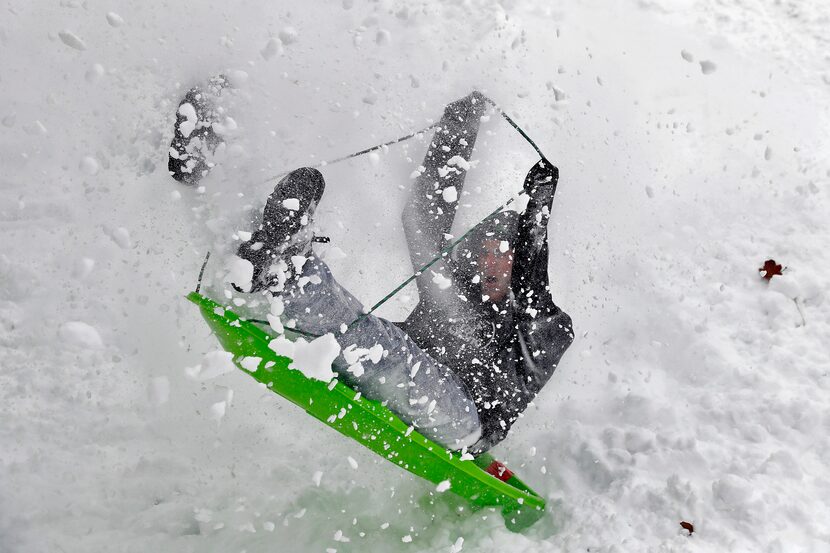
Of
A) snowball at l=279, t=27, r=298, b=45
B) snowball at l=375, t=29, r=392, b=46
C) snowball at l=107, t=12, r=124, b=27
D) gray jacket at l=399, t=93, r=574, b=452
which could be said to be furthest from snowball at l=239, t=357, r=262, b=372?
snowball at l=375, t=29, r=392, b=46

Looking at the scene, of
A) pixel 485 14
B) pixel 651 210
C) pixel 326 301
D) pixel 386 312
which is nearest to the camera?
pixel 326 301

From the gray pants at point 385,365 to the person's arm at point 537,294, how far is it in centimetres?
23

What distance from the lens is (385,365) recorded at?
4.78ft

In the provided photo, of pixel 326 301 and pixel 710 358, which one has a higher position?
pixel 326 301

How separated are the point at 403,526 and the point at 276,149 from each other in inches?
44.2

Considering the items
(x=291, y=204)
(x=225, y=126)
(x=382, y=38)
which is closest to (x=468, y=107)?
(x=382, y=38)

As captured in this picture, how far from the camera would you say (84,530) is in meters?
1.58

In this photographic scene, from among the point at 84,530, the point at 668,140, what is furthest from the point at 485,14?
the point at 84,530

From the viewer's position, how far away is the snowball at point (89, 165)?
69.7 inches

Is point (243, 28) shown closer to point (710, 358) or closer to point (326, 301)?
point (326, 301)

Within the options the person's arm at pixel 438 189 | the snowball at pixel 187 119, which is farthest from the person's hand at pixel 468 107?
the snowball at pixel 187 119

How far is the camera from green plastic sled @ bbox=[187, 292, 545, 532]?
1.28m

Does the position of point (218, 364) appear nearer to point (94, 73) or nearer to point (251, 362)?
point (251, 362)

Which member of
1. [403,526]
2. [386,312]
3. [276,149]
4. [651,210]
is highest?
[276,149]
